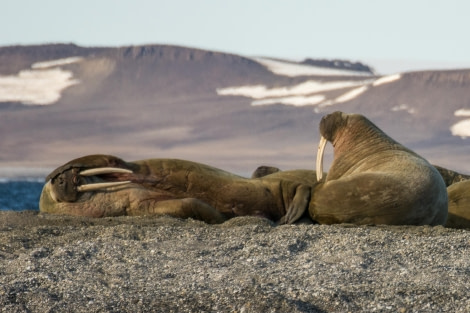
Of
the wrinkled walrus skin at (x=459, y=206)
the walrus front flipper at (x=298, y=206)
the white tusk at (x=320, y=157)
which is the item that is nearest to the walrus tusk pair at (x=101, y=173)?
the walrus front flipper at (x=298, y=206)

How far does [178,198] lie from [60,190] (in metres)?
1.28

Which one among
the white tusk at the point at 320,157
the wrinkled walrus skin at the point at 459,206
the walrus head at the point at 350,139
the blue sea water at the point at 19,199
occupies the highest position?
the walrus head at the point at 350,139

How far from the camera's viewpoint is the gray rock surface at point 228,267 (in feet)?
23.6

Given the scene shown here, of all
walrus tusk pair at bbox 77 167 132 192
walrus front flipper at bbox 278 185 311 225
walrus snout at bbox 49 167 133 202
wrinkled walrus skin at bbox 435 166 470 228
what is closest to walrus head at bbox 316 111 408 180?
wrinkled walrus skin at bbox 435 166 470 228

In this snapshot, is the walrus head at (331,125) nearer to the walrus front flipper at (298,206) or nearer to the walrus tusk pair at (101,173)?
the walrus front flipper at (298,206)

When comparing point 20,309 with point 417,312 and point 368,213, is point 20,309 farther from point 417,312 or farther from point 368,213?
point 368,213

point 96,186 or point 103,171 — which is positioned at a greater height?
point 103,171

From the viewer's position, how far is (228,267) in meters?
8.23

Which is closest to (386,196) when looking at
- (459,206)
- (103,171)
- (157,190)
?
(459,206)

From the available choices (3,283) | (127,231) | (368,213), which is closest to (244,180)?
(368,213)

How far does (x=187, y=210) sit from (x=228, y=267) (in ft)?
9.37

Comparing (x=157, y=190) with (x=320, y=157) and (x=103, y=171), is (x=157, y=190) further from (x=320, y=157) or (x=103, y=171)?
(x=320, y=157)

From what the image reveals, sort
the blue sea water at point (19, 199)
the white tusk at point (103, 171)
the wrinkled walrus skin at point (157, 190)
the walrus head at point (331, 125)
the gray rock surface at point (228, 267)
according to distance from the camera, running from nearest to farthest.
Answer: the gray rock surface at point (228, 267), the wrinkled walrus skin at point (157, 190), the white tusk at point (103, 171), the walrus head at point (331, 125), the blue sea water at point (19, 199)

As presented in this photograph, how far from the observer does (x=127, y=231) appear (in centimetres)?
962
